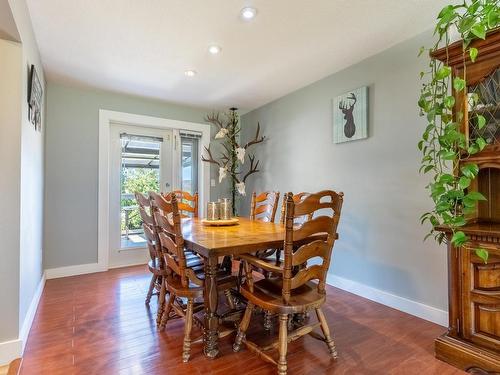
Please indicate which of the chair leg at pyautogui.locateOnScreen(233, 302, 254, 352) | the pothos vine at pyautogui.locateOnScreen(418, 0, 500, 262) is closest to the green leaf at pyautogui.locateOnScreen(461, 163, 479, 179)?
the pothos vine at pyautogui.locateOnScreen(418, 0, 500, 262)

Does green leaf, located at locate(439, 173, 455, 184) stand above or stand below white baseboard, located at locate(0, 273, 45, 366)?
Result: above

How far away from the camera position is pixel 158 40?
2.40 m

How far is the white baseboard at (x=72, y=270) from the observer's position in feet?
10.8

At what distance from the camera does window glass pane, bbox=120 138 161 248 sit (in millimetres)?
3857

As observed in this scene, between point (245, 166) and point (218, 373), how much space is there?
3333mm

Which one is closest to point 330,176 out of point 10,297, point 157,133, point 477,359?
point 477,359

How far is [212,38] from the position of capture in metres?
2.38

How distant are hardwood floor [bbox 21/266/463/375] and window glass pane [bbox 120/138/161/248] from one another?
1.29 meters

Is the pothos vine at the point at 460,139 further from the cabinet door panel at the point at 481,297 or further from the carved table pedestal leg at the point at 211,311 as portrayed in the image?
the carved table pedestal leg at the point at 211,311

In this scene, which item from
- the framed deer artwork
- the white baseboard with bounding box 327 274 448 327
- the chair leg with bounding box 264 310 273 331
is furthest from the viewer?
the framed deer artwork

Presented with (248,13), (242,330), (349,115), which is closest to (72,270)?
(242,330)

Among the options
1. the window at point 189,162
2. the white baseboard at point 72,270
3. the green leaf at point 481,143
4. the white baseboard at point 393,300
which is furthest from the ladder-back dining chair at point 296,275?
the window at point 189,162

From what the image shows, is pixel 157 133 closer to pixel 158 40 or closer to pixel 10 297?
pixel 158 40

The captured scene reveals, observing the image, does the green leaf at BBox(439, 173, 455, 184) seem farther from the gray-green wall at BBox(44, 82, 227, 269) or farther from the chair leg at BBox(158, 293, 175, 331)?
the gray-green wall at BBox(44, 82, 227, 269)
